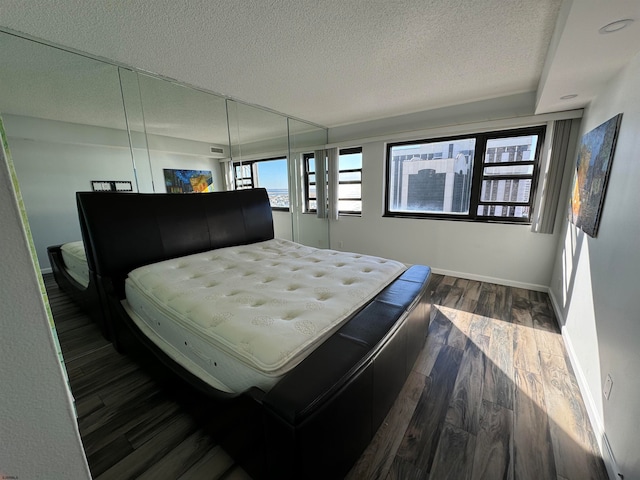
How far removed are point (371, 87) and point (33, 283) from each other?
3.15 m

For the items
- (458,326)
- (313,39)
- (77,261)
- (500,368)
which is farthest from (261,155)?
(500,368)

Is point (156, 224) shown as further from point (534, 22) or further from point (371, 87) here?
point (534, 22)

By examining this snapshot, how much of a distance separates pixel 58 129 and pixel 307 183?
126 inches

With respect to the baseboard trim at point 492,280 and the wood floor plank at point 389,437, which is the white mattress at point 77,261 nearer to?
the wood floor plank at point 389,437

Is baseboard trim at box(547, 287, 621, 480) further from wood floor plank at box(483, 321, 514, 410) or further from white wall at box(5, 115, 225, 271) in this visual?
white wall at box(5, 115, 225, 271)

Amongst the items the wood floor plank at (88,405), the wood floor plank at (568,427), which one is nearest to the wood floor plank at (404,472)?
the wood floor plank at (568,427)

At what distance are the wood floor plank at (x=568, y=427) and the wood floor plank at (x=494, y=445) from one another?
206 millimetres

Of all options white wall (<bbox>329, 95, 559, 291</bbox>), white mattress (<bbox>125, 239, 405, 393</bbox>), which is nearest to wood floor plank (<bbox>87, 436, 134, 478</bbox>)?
white mattress (<bbox>125, 239, 405, 393</bbox>)

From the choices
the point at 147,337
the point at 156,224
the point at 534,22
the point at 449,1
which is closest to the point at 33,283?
the point at 147,337

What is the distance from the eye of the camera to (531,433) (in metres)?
1.43

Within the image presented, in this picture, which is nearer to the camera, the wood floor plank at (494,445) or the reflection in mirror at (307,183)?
the wood floor plank at (494,445)

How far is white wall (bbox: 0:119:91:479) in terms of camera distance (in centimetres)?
41

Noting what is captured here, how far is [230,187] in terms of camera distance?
135 inches

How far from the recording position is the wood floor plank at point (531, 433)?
1249mm
